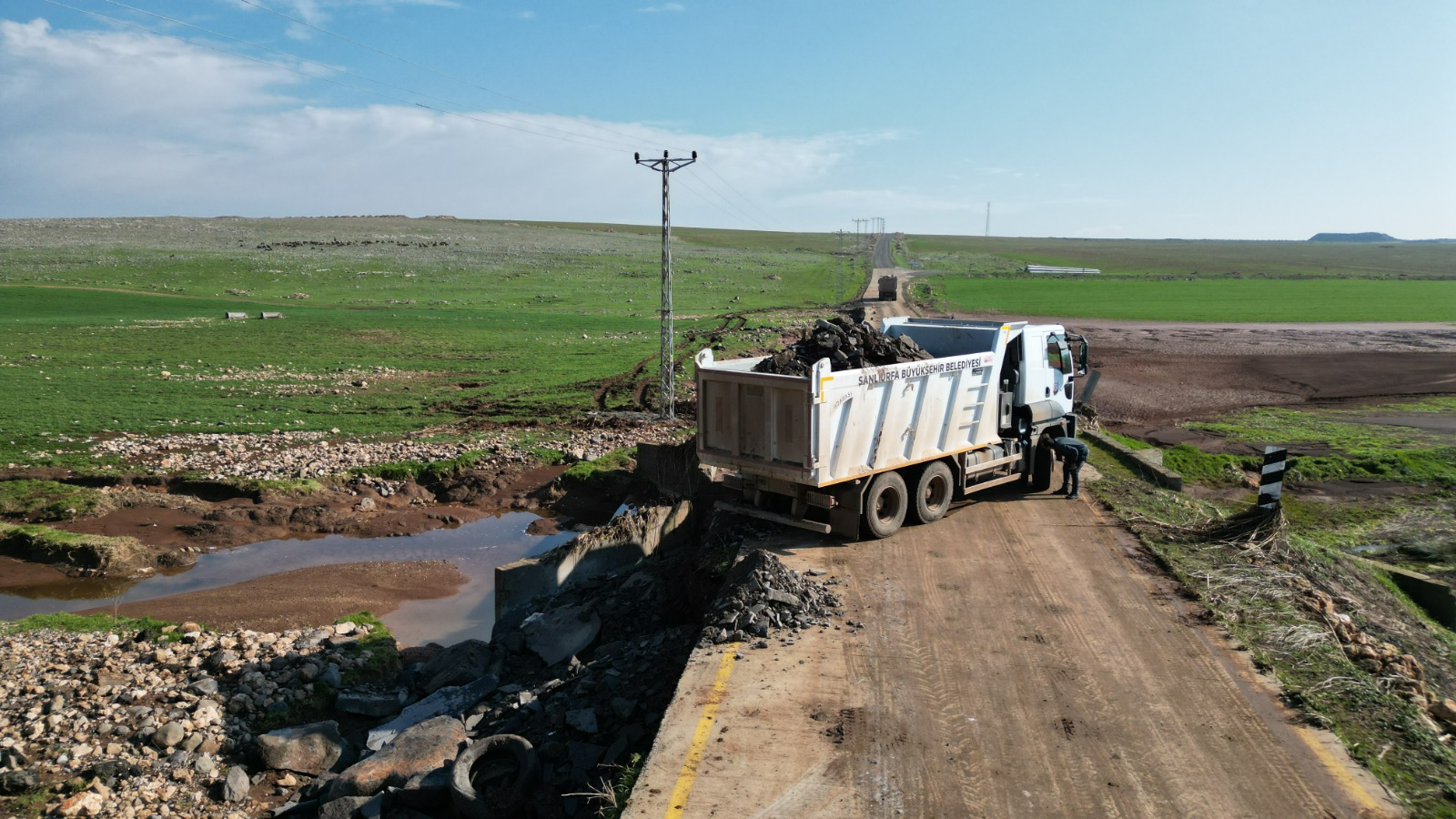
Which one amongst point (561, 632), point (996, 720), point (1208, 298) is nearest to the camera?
point (996, 720)

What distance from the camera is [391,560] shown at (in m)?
16.7

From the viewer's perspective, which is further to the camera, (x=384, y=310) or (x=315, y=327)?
(x=384, y=310)

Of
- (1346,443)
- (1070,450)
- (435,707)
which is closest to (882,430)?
(1070,450)

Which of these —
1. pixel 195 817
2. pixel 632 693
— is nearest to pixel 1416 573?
pixel 632 693

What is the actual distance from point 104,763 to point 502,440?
1409 centimetres

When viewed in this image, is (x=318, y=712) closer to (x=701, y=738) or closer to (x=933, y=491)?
(x=701, y=738)

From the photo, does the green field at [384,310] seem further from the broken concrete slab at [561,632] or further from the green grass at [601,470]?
the broken concrete slab at [561,632]

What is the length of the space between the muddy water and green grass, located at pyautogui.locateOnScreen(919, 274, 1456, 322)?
162ft

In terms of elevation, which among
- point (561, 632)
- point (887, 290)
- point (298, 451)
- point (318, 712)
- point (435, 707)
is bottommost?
Result: point (318, 712)

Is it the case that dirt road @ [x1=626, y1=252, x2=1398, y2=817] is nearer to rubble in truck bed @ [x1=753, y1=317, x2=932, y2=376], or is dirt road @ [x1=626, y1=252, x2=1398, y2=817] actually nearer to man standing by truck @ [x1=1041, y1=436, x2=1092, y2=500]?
rubble in truck bed @ [x1=753, y1=317, x2=932, y2=376]

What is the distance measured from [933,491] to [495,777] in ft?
25.7

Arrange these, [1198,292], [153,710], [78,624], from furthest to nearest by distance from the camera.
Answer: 1. [1198,292]
2. [78,624]
3. [153,710]

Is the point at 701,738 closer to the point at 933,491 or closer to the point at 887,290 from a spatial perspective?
the point at 933,491

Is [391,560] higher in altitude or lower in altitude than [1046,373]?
lower
